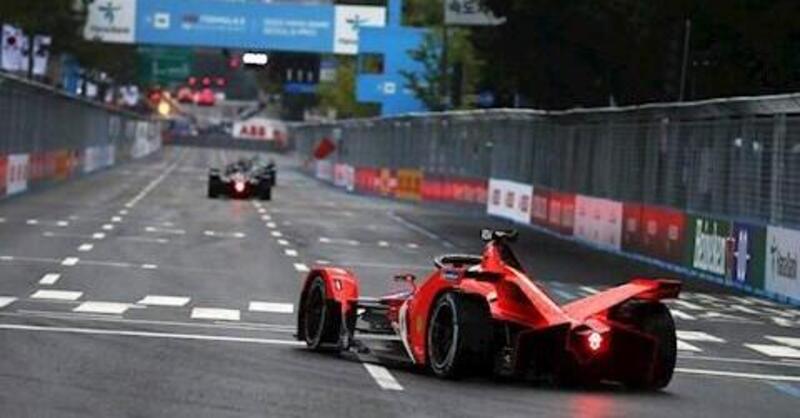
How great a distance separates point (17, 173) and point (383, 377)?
122 feet

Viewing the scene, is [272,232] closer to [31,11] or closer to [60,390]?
[60,390]

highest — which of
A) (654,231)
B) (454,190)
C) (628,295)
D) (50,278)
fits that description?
(628,295)

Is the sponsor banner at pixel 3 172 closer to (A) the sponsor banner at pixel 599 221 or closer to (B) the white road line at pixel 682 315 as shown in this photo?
(A) the sponsor banner at pixel 599 221

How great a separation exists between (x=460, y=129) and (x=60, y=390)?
45.3 meters

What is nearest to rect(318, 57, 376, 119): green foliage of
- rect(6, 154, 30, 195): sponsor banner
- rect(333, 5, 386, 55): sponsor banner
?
rect(333, 5, 386, 55): sponsor banner

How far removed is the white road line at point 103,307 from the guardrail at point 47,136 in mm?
27107

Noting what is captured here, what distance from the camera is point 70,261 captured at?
24.3 metres

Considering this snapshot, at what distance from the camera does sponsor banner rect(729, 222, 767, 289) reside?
80.1 feet

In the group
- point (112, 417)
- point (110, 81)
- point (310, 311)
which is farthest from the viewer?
point (110, 81)

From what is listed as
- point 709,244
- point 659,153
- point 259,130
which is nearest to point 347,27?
point 659,153

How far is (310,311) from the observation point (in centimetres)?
1460

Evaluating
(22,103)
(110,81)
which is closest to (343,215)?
(22,103)

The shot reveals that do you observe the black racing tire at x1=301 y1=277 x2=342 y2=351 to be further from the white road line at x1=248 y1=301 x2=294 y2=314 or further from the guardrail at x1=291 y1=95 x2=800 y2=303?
the guardrail at x1=291 y1=95 x2=800 y2=303

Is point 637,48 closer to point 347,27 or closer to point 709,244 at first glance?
point 709,244
